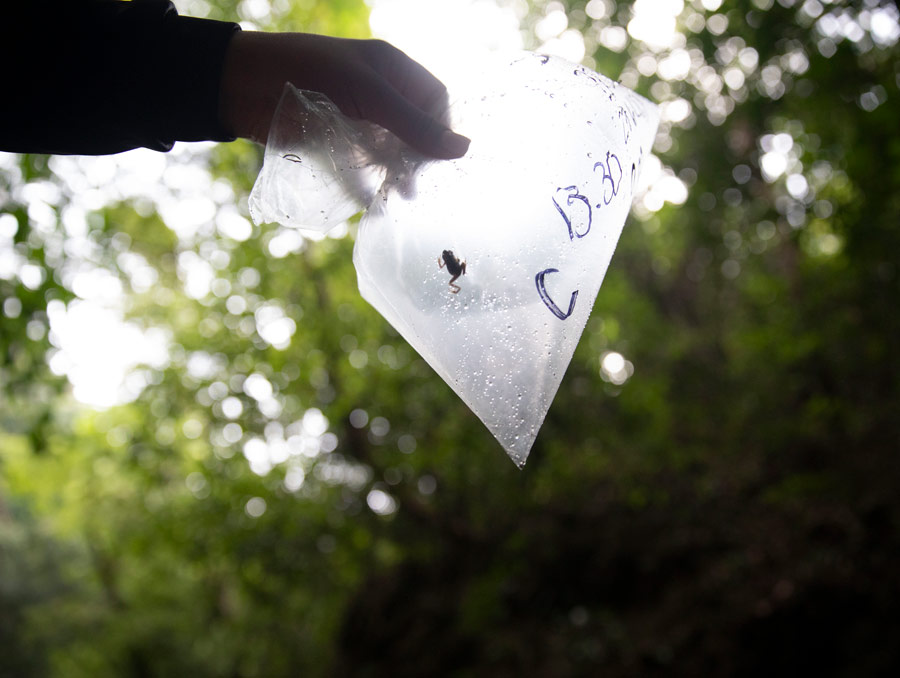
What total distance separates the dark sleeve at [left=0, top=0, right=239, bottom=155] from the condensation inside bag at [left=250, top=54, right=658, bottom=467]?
0.10m

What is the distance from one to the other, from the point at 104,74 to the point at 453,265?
0.42 m

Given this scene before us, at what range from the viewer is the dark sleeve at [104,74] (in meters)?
0.61

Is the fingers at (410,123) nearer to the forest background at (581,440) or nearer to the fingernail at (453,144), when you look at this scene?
the fingernail at (453,144)

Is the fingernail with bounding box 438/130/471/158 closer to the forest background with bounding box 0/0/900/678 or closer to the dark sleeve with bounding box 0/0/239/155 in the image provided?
the dark sleeve with bounding box 0/0/239/155

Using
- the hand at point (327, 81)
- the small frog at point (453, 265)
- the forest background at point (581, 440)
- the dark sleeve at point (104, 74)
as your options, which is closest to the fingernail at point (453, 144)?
the hand at point (327, 81)

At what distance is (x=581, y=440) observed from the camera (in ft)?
14.7

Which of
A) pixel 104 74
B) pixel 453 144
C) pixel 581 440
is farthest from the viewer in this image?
pixel 581 440

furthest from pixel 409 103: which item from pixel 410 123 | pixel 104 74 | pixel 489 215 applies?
pixel 104 74

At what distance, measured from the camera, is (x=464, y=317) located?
76 centimetres

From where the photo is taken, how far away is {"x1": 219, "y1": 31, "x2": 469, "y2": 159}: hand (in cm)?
69

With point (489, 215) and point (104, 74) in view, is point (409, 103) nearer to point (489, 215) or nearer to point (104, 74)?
point (489, 215)

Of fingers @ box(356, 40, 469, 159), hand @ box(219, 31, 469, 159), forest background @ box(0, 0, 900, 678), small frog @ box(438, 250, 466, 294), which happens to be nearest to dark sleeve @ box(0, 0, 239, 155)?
hand @ box(219, 31, 469, 159)

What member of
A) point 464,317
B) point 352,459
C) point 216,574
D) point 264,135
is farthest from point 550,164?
point 216,574

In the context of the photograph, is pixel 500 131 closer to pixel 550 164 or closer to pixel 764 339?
pixel 550 164
